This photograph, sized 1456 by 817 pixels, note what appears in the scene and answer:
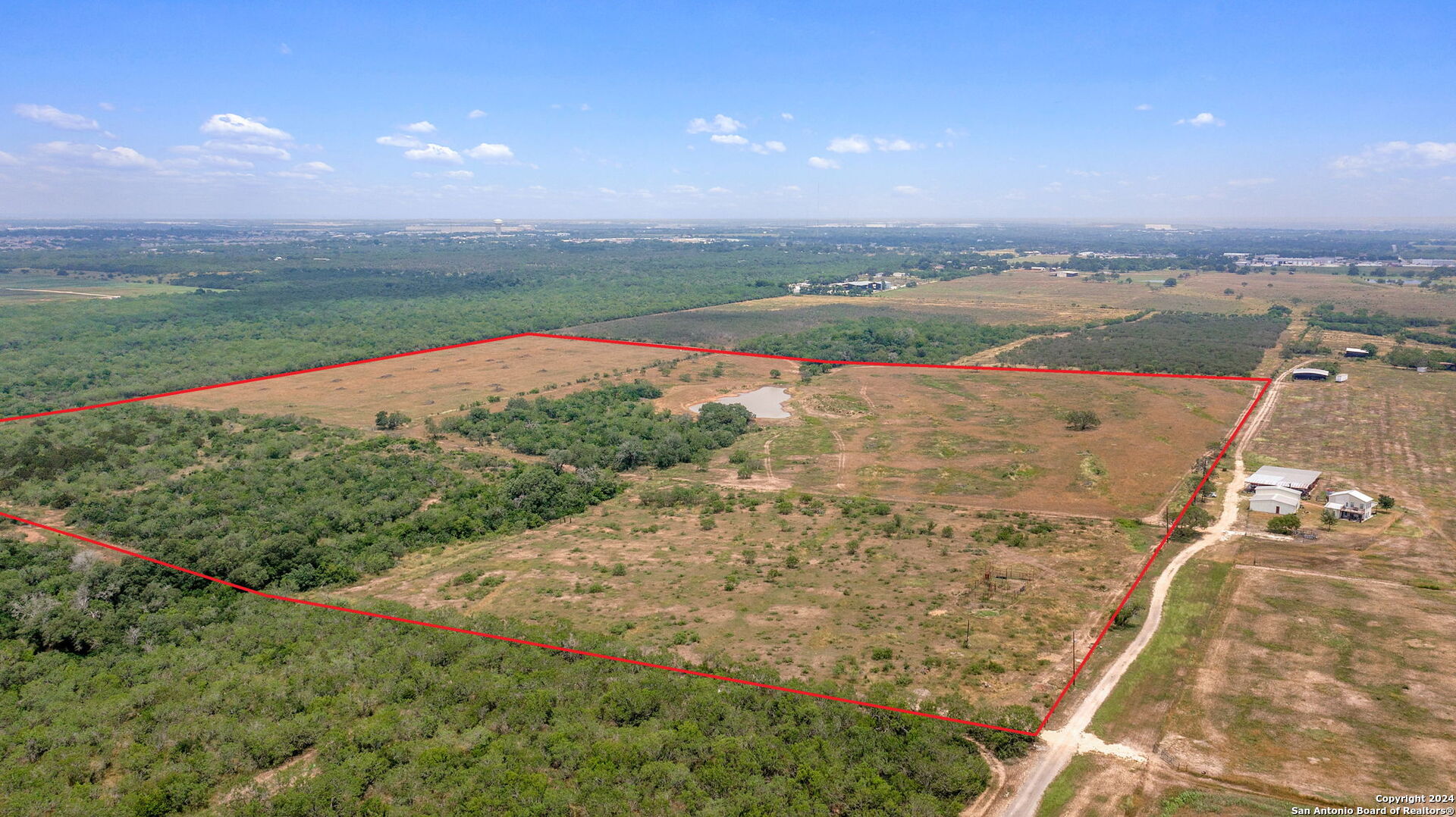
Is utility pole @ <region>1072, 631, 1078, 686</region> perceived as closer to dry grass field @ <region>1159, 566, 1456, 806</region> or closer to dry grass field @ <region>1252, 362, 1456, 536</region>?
dry grass field @ <region>1159, 566, 1456, 806</region>

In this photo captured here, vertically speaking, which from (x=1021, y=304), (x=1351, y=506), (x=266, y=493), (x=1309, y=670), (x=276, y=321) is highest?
(x=1021, y=304)

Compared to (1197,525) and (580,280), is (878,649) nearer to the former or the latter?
(1197,525)

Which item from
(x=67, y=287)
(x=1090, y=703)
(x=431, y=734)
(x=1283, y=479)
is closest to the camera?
(x=431, y=734)

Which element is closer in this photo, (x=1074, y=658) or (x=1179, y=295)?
(x=1074, y=658)

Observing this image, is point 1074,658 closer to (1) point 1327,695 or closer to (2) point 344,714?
(1) point 1327,695

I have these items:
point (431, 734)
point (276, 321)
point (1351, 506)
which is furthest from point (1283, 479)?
point (276, 321)

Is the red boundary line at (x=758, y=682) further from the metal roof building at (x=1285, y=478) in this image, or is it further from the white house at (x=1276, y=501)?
the white house at (x=1276, y=501)

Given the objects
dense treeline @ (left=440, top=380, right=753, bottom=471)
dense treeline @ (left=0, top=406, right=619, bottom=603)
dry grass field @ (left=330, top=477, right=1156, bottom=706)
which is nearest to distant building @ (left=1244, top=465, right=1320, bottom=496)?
dry grass field @ (left=330, top=477, right=1156, bottom=706)
